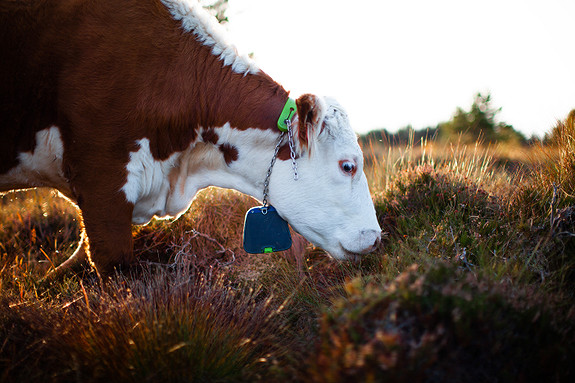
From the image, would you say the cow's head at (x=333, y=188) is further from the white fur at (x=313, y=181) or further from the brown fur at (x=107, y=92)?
the brown fur at (x=107, y=92)

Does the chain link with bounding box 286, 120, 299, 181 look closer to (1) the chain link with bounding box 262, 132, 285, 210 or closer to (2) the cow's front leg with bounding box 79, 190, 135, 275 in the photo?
(1) the chain link with bounding box 262, 132, 285, 210

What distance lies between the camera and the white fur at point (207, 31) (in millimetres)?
2789

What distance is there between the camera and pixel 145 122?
8.56ft

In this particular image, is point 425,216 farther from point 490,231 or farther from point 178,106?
point 178,106

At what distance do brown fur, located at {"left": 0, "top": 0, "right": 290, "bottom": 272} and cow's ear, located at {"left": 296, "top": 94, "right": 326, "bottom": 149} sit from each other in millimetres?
298

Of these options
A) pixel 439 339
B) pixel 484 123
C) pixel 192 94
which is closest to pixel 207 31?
pixel 192 94

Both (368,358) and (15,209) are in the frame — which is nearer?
(368,358)

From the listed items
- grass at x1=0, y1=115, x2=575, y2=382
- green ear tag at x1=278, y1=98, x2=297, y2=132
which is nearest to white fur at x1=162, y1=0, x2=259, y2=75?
green ear tag at x1=278, y1=98, x2=297, y2=132

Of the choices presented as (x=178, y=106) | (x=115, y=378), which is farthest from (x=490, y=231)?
(x=115, y=378)

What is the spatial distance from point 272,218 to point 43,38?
2073mm

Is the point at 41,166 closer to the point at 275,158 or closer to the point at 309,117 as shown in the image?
the point at 275,158

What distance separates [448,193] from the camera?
3803 mm

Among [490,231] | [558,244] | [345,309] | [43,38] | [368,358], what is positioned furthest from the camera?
[490,231]

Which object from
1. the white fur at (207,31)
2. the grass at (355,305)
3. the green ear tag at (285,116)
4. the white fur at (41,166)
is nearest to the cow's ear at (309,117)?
the green ear tag at (285,116)
